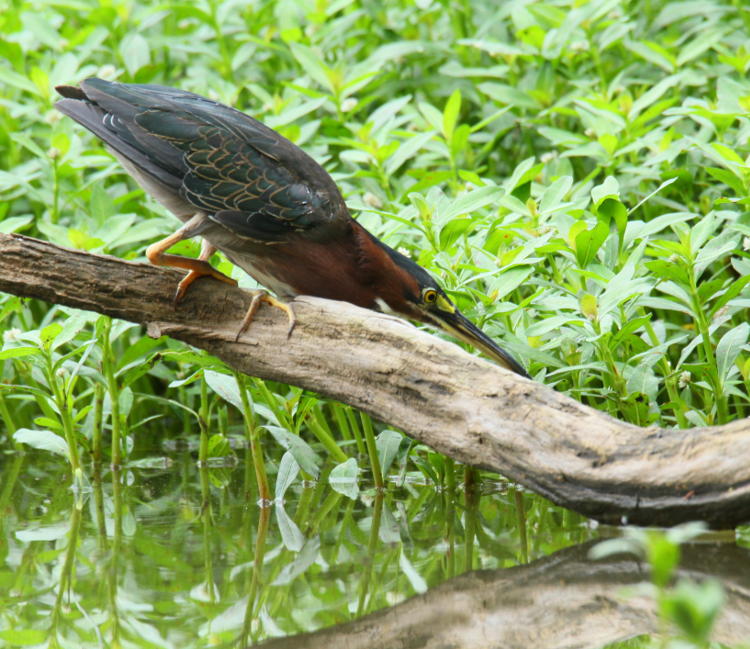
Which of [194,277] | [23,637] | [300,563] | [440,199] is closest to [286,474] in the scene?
[300,563]

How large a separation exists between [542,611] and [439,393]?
78 cm

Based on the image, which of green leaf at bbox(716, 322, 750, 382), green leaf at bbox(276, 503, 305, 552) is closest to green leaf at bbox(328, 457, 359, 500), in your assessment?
green leaf at bbox(276, 503, 305, 552)

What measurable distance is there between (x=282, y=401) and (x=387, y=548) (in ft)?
3.43

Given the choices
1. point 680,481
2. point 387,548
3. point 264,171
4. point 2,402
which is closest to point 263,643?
point 387,548

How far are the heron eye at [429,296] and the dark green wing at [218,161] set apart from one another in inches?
17.8

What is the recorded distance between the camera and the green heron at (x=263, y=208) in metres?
4.21

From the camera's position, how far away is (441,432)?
3441 millimetres

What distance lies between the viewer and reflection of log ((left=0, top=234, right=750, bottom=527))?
122 inches

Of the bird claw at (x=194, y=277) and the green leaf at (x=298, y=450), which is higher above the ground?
the bird claw at (x=194, y=277)

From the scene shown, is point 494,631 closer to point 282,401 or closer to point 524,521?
point 524,521

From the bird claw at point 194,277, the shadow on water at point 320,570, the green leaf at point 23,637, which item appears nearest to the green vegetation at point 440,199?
the shadow on water at point 320,570

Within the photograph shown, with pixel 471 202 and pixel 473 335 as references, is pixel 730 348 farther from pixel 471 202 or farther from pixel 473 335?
pixel 471 202

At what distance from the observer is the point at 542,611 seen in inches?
118

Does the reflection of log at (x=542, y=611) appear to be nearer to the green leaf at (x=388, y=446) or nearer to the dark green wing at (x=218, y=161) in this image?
the green leaf at (x=388, y=446)
